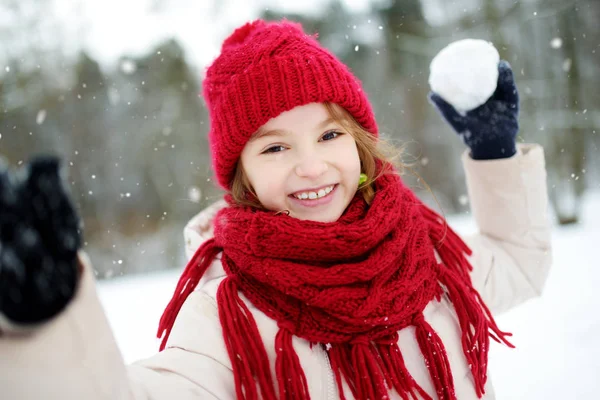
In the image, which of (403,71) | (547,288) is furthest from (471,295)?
(403,71)

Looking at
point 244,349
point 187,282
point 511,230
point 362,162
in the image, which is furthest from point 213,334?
point 511,230

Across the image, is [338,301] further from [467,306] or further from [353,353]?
[467,306]

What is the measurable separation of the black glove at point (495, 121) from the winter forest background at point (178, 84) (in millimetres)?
2917

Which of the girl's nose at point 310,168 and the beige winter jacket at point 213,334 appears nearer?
the beige winter jacket at point 213,334

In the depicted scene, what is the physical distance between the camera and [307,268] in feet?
3.45

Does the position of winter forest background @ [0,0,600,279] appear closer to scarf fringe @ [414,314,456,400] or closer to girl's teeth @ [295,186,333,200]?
girl's teeth @ [295,186,333,200]

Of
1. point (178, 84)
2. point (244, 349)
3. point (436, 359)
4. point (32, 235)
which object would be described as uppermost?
point (32, 235)

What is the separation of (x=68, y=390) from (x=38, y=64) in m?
4.21

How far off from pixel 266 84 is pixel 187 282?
1.60ft

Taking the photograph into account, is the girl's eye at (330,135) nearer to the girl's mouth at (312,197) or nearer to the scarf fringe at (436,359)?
the girl's mouth at (312,197)

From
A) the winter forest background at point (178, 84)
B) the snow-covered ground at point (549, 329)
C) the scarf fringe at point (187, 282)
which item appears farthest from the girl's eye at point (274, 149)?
the winter forest background at point (178, 84)

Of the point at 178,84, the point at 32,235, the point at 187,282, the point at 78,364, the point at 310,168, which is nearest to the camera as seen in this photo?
the point at 32,235

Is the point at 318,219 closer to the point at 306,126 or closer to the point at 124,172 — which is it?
the point at 306,126

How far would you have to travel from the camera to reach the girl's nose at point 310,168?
1.09 metres
